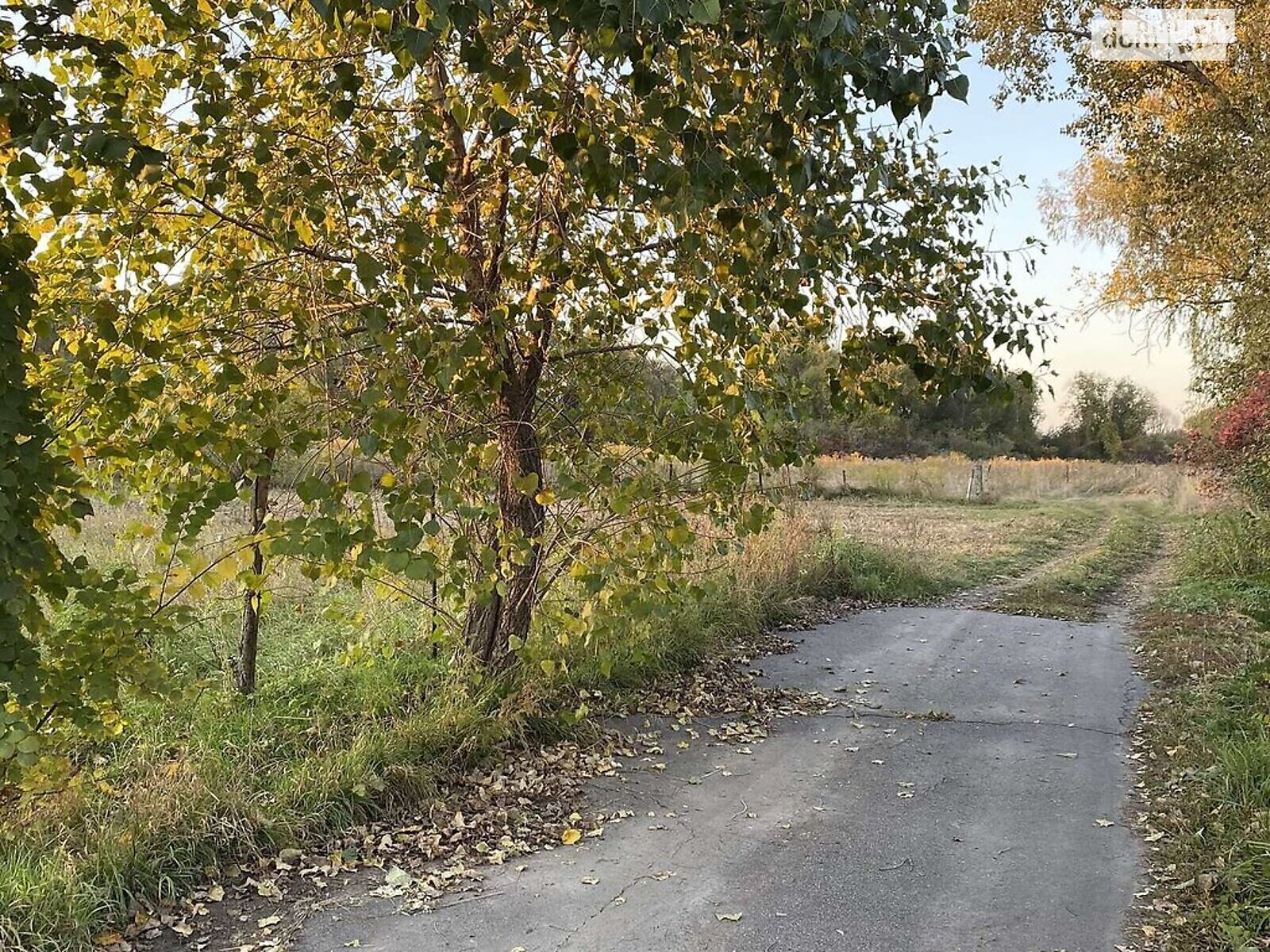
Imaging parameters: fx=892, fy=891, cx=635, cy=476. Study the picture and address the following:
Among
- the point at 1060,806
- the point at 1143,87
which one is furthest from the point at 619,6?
the point at 1143,87

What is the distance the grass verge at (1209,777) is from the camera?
10.8ft

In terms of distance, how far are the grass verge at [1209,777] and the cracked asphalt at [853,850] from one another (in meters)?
0.16

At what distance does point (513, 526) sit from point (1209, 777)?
12.3 feet

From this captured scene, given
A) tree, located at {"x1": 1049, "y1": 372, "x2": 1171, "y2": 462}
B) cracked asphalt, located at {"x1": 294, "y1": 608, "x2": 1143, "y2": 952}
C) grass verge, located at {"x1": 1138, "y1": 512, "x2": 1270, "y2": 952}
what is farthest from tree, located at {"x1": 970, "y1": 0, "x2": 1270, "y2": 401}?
tree, located at {"x1": 1049, "y1": 372, "x2": 1171, "y2": 462}

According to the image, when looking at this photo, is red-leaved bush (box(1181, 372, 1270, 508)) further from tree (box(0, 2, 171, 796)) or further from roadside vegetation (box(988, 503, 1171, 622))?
tree (box(0, 2, 171, 796))

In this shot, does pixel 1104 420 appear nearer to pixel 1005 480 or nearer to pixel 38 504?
pixel 1005 480

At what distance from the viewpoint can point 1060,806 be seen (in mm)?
4500

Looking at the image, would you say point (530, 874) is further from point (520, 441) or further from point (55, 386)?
point (55, 386)

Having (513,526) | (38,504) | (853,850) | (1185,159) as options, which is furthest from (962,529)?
(38,504)

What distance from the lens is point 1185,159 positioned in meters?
9.94

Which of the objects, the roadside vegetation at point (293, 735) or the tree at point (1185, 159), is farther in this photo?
the tree at point (1185, 159)

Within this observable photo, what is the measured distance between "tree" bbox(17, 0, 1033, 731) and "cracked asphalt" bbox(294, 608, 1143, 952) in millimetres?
1111

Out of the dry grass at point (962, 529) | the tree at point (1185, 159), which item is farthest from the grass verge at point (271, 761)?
the tree at point (1185, 159)

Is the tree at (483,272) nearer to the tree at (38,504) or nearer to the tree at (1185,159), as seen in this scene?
the tree at (38,504)
